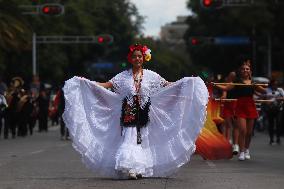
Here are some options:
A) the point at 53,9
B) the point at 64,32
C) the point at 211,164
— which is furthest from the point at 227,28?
the point at 211,164

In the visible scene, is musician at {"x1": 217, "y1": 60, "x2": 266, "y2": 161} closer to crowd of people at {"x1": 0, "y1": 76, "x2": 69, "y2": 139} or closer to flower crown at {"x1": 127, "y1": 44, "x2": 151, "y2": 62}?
flower crown at {"x1": 127, "y1": 44, "x2": 151, "y2": 62}

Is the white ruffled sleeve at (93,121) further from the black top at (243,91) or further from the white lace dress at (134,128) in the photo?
the black top at (243,91)

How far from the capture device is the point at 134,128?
15.1m

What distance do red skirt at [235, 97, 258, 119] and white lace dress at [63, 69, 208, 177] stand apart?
463cm

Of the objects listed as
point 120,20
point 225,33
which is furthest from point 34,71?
point 120,20

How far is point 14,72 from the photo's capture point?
229 feet

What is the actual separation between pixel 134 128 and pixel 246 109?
17.2ft

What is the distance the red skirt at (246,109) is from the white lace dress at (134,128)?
4625 mm

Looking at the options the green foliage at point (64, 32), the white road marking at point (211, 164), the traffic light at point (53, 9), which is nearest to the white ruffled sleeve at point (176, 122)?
the white road marking at point (211, 164)

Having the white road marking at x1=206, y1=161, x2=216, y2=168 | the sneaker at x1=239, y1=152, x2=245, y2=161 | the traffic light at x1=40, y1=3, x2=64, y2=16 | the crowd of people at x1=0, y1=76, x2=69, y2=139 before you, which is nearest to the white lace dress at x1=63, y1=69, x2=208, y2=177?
the white road marking at x1=206, y1=161, x2=216, y2=168

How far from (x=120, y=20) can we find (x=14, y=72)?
37009 mm

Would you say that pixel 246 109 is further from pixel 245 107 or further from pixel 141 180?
pixel 141 180

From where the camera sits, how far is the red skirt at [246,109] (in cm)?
1988

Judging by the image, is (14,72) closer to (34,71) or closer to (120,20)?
(34,71)
